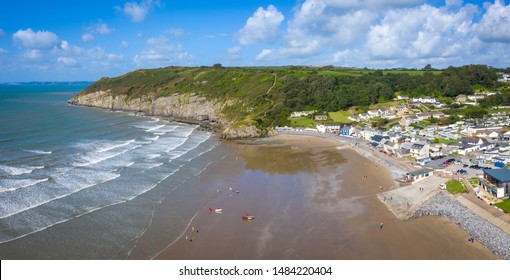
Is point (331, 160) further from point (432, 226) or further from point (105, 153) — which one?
point (105, 153)

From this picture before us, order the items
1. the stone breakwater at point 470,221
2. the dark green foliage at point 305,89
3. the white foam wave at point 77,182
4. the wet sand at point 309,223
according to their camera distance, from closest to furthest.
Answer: the stone breakwater at point 470,221
the wet sand at point 309,223
the white foam wave at point 77,182
the dark green foliage at point 305,89

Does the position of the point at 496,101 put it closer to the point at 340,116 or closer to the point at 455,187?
the point at 340,116

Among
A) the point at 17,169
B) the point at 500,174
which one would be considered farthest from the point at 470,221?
the point at 17,169

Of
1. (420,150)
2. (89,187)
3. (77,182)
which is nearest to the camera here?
(89,187)

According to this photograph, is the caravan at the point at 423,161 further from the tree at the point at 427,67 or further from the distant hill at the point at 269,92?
the tree at the point at 427,67

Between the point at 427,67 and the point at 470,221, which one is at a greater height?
the point at 427,67

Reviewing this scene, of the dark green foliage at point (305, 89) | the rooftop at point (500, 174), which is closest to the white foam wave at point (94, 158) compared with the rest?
the dark green foliage at point (305, 89)
